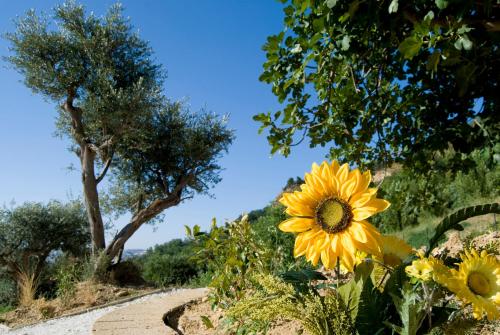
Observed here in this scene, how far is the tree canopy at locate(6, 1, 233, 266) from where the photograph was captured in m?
11.1

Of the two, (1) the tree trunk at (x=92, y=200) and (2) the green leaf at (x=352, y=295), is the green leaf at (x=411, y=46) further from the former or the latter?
(1) the tree trunk at (x=92, y=200)

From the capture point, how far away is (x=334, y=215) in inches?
48.4

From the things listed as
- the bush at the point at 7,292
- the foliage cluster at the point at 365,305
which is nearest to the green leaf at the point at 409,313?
the foliage cluster at the point at 365,305

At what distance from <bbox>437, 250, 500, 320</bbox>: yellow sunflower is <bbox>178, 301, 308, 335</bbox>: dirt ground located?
3.23ft

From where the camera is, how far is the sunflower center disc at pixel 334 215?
1218 millimetres

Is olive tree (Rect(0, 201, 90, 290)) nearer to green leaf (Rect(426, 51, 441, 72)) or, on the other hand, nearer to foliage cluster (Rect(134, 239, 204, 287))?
foliage cluster (Rect(134, 239, 204, 287))

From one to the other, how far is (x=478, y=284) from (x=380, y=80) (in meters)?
2.33

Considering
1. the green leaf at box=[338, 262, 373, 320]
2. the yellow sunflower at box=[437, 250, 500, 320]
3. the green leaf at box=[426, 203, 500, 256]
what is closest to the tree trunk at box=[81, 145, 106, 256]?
the green leaf at box=[338, 262, 373, 320]

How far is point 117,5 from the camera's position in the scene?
39.2 ft

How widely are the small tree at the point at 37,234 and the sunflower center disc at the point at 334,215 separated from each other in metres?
13.2

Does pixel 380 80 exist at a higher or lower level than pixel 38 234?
lower

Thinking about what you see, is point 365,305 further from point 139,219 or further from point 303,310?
point 139,219

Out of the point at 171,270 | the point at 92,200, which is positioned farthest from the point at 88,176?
the point at 171,270

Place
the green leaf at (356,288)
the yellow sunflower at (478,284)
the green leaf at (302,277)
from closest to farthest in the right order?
the yellow sunflower at (478,284) → the green leaf at (356,288) → the green leaf at (302,277)
